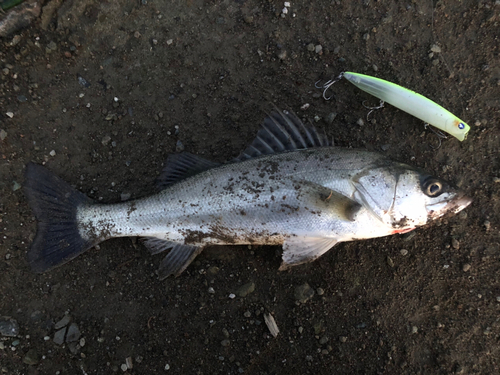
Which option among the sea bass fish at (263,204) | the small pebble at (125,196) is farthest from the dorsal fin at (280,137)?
the small pebble at (125,196)

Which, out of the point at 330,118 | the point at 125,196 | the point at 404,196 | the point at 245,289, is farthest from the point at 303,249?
the point at 125,196

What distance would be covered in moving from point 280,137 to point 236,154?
58cm

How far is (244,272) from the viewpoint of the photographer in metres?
3.27

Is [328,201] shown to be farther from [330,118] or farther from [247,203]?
[330,118]

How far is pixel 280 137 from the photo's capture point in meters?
3.04

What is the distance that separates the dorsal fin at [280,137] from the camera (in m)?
3.01

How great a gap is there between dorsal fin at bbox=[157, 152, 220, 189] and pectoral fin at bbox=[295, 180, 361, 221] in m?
0.98

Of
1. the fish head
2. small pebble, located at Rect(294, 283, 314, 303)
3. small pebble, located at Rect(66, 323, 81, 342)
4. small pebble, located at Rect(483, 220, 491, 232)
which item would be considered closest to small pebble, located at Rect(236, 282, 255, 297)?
small pebble, located at Rect(294, 283, 314, 303)

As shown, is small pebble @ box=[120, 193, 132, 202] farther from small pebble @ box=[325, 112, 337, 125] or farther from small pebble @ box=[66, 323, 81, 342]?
small pebble @ box=[325, 112, 337, 125]

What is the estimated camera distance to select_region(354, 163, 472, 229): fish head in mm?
2732

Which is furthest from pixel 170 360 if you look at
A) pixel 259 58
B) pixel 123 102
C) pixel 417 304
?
pixel 259 58

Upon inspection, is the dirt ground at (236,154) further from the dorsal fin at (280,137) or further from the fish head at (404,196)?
the fish head at (404,196)

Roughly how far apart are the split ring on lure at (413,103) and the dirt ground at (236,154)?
151 mm

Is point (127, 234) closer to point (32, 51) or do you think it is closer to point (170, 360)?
point (170, 360)
